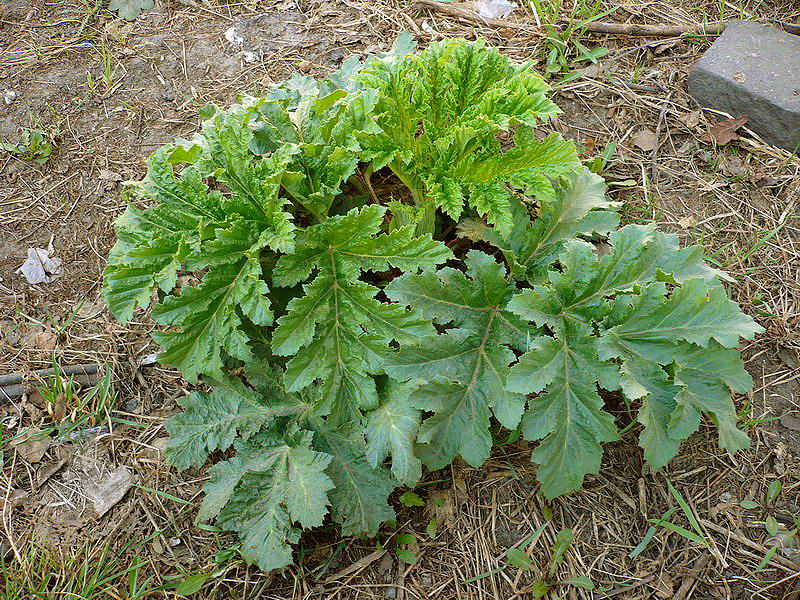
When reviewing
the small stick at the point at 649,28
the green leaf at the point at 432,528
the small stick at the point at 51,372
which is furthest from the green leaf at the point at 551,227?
the small stick at the point at 51,372

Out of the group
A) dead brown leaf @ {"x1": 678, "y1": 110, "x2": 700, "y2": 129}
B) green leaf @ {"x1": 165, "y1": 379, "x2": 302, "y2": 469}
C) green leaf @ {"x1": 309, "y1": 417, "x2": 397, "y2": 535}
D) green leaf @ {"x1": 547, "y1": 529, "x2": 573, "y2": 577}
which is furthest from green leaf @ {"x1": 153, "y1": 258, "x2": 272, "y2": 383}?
dead brown leaf @ {"x1": 678, "y1": 110, "x2": 700, "y2": 129}

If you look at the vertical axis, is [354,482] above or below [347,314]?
below

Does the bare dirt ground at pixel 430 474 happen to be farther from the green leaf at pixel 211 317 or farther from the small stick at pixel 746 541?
the green leaf at pixel 211 317

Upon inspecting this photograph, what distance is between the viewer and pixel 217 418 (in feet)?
8.00

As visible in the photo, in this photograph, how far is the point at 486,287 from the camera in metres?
2.36

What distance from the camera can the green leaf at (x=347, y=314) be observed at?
221 cm

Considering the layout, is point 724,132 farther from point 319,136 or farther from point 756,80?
point 319,136

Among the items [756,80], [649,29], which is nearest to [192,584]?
[756,80]

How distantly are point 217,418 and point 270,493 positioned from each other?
38cm

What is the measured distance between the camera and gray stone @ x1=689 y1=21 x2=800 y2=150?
315 cm

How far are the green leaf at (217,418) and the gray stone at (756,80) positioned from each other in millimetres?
2722

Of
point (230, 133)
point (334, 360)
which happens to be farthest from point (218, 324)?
point (230, 133)

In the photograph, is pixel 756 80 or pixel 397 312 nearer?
pixel 397 312

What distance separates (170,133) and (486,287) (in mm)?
2054
